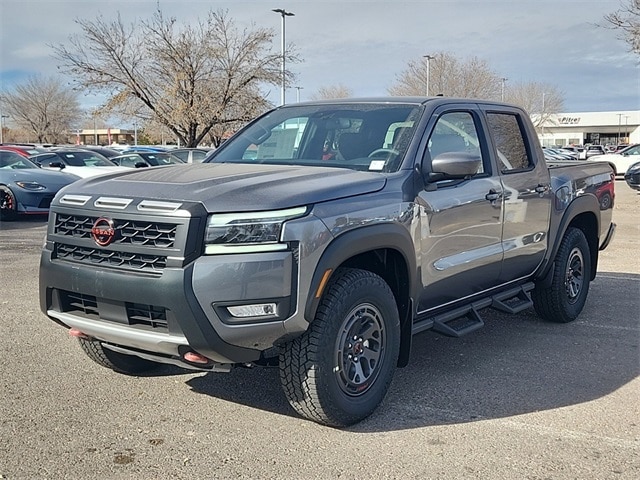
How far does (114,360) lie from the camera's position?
4.59 m

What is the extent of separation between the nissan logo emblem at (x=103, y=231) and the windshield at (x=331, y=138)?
4.67ft

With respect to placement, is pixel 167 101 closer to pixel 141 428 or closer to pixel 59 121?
pixel 141 428

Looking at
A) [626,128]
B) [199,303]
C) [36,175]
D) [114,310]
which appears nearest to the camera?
[199,303]

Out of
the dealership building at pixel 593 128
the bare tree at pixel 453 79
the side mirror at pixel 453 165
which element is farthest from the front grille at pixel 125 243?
the dealership building at pixel 593 128

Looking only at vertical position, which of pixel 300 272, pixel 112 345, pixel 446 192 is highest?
pixel 446 192

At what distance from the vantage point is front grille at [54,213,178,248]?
135 inches

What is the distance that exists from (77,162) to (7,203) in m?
4.38

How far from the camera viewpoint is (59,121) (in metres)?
64.8

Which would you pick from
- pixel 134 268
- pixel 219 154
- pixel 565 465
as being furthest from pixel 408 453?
pixel 219 154

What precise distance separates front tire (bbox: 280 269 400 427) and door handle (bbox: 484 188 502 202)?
1359 millimetres

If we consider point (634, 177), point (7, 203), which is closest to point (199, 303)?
point (7, 203)

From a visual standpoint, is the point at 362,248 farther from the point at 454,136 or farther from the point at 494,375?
the point at 494,375

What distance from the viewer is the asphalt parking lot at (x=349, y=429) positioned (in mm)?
3443

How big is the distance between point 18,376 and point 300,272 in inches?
94.1
